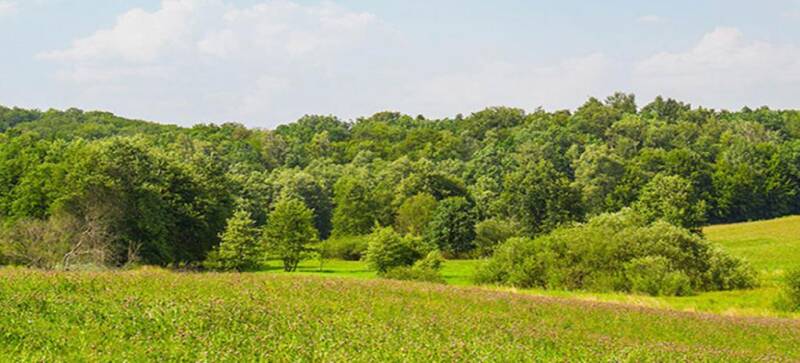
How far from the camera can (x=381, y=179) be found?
127 metres

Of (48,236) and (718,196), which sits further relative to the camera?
(718,196)

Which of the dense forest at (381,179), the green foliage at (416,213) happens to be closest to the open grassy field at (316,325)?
the dense forest at (381,179)

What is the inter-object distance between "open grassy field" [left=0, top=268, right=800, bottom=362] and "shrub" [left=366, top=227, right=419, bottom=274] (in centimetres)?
4031

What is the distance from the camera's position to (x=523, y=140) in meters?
152

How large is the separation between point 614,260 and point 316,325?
39776 millimetres

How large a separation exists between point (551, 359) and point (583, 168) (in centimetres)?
11006

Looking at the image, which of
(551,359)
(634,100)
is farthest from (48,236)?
(634,100)

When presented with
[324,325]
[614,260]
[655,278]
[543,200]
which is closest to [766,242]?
[543,200]

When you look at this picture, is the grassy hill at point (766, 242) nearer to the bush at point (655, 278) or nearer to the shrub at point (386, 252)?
the bush at point (655, 278)

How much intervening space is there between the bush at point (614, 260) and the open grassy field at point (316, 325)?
24699mm

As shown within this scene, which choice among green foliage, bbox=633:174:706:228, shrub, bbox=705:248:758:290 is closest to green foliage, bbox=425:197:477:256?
green foliage, bbox=633:174:706:228

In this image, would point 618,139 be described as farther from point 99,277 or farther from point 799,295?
point 99,277

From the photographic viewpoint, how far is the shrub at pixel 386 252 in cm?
6694

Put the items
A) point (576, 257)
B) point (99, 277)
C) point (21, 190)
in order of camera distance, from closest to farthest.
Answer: point (99, 277)
point (576, 257)
point (21, 190)
